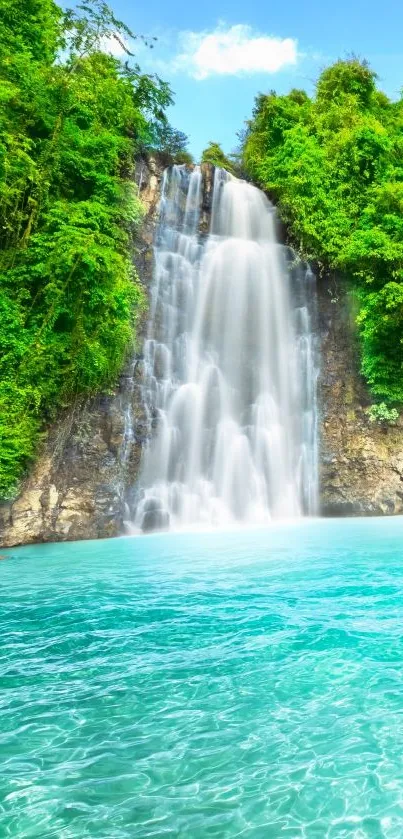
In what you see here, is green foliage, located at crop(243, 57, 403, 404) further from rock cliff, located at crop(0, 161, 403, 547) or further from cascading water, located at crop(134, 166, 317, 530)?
cascading water, located at crop(134, 166, 317, 530)

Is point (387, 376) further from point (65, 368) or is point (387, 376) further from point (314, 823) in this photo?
point (314, 823)

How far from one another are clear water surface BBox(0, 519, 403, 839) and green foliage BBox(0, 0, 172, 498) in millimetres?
6462

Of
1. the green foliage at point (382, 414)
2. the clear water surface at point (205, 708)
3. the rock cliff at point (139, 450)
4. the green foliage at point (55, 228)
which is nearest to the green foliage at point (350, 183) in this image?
the green foliage at point (382, 414)

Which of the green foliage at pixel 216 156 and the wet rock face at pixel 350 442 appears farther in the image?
the green foliage at pixel 216 156

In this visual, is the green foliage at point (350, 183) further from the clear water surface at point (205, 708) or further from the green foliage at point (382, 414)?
the clear water surface at point (205, 708)

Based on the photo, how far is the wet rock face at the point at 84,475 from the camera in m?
12.0

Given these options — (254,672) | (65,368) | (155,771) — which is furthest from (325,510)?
(155,771)

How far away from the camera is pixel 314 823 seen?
221 centimetres

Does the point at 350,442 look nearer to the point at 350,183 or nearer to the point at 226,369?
the point at 226,369

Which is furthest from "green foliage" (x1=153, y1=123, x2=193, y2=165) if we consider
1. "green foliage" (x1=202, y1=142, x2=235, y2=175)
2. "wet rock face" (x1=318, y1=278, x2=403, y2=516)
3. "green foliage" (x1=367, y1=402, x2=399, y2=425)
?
"green foliage" (x1=367, y1=402, x2=399, y2=425)

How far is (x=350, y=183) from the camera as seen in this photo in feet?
59.0

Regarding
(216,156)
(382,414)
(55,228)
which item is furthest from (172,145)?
(382,414)

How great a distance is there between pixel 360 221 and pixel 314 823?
1746 cm

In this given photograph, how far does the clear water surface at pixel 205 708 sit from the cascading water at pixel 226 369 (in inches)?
300
